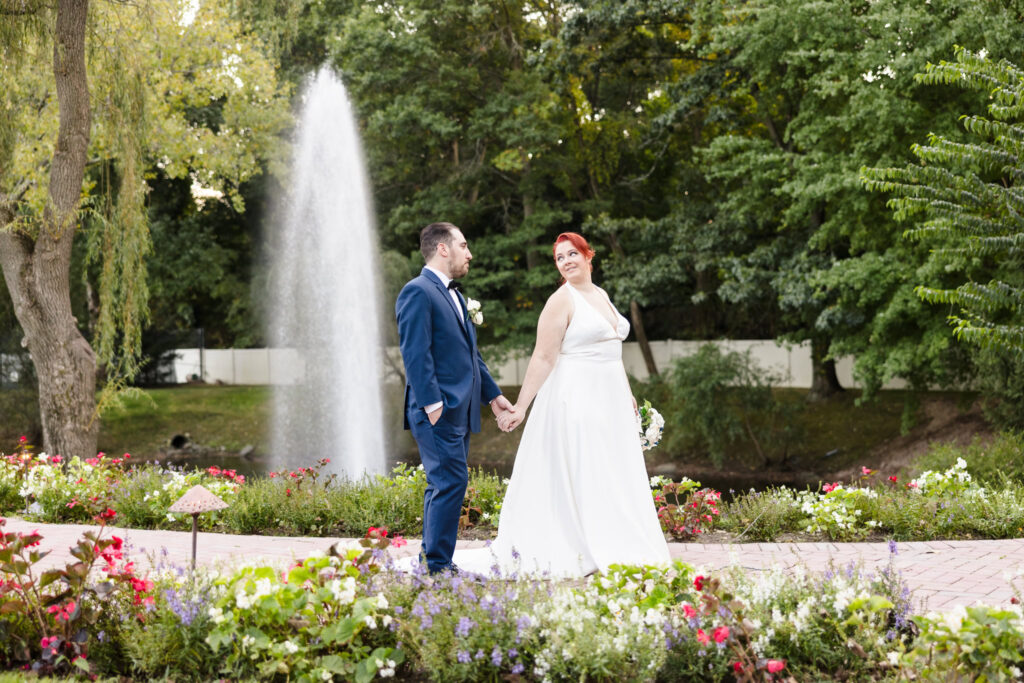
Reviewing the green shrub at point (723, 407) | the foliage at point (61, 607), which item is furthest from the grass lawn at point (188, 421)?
the foliage at point (61, 607)

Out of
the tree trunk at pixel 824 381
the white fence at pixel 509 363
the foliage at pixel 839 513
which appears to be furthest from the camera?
the white fence at pixel 509 363

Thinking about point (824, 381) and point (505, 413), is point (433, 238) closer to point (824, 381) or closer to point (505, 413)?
point (505, 413)

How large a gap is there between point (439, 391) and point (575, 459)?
1086 mm

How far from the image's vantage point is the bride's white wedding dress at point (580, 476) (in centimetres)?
577

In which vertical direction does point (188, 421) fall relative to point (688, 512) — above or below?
below

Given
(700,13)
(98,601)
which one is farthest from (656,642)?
(700,13)

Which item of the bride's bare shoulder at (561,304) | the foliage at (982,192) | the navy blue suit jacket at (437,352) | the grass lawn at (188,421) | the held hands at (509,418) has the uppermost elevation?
the foliage at (982,192)

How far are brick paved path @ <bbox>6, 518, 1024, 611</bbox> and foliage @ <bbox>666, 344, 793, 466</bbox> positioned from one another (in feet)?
48.6

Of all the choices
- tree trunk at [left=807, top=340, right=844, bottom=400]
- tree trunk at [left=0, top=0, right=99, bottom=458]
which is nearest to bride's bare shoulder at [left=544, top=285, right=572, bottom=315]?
tree trunk at [left=0, top=0, right=99, bottom=458]

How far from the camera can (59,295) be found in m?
13.0

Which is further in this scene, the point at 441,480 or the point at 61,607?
the point at 441,480

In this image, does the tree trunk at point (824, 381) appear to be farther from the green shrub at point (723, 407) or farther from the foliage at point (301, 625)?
the foliage at point (301, 625)

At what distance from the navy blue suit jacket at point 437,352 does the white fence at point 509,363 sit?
54.4ft

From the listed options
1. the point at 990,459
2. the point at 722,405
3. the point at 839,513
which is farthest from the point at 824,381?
the point at 839,513
